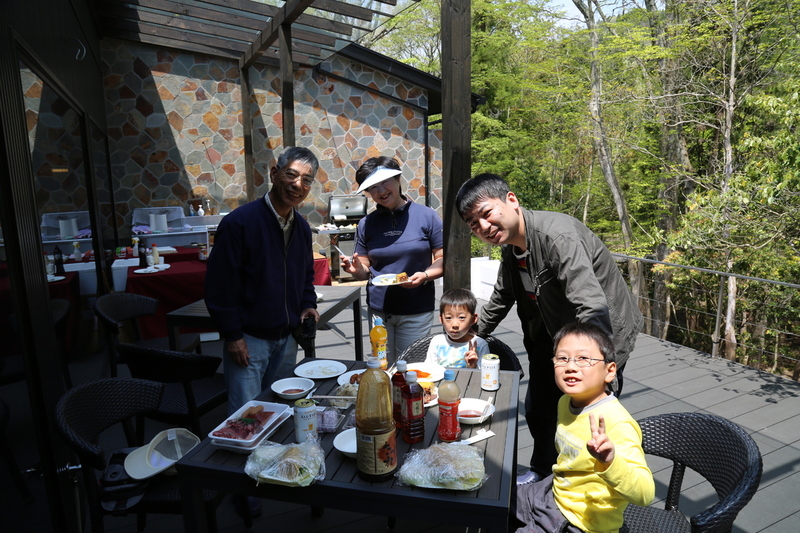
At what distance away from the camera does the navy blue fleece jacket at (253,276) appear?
2.52 meters

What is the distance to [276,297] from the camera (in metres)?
2.65

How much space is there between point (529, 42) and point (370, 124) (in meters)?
7.09

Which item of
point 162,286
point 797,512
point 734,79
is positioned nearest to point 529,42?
point 734,79

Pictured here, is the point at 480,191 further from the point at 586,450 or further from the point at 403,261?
the point at 403,261

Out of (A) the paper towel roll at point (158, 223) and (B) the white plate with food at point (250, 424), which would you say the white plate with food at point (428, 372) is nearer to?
(B) the white plate with food at point (250, 424)

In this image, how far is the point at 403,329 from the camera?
328 cm

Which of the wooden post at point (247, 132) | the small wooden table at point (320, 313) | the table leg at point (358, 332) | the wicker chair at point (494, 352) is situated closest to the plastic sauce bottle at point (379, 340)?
the wicker chair at point (494, 352)

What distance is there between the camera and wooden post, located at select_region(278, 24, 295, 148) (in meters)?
6.33

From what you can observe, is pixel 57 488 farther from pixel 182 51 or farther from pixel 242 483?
pixel 182 51

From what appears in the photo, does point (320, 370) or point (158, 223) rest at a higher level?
point (158, 223)

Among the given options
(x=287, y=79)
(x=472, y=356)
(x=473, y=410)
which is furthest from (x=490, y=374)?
(x=287, y=79)

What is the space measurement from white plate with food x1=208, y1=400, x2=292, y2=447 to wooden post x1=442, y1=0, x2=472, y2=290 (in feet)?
5.08

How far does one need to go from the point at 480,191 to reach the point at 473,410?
86cm

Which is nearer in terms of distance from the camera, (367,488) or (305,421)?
(367,488)
